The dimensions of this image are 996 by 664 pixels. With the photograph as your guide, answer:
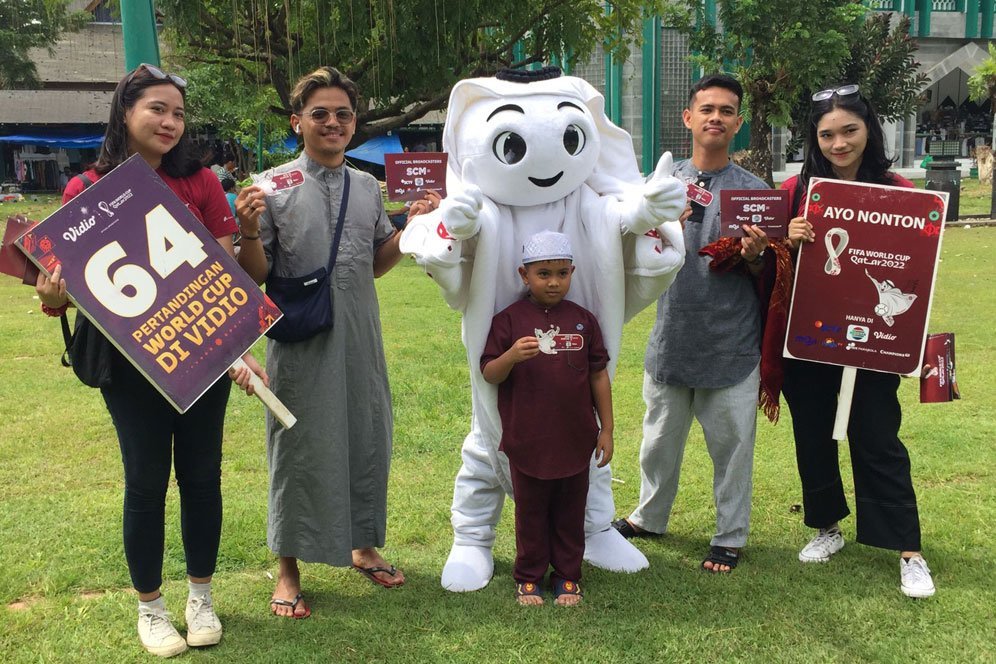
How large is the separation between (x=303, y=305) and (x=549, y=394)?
3.12 ft

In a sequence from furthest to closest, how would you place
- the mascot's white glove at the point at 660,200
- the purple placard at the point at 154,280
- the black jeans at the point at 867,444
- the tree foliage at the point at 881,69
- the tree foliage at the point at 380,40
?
the tree foliage at the point at 881,69 < the tree foliage at the point at 380,40 < the black jeans at the point at 867,444 < the mascot's white glove at the point at 660,200 < the purple placard at the point at 154,280

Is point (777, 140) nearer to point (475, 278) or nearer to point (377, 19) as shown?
point (377, 19)

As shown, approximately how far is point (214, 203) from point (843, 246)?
238cm

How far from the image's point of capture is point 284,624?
131 inches

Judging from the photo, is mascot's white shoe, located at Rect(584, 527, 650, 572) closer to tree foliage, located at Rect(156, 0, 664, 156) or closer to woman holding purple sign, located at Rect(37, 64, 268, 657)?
woman holding purple sign, located at Rect(37, 64, 268, 657)

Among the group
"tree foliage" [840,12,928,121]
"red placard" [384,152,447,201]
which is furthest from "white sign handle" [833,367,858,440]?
"tree foliage" [840,12,928,121]

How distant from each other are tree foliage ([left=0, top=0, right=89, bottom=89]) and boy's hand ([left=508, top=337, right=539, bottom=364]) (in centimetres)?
2221

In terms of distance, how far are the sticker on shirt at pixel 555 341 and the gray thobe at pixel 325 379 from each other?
2.21 ft

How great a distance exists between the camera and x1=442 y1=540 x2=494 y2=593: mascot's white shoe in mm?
3580

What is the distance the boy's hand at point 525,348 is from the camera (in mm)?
3150

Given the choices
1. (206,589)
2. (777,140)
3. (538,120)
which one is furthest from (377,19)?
(777,140)

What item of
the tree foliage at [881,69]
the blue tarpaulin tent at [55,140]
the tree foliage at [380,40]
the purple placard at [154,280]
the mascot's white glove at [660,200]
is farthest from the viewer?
the blue tarpaulin tent at [55,140]

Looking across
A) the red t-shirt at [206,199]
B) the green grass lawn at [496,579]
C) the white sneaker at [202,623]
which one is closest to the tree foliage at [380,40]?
the green grass lawn at [496,579]

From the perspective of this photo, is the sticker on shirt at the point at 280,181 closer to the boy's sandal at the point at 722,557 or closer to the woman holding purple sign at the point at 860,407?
the woman holding purple sign at the point at 860,407
